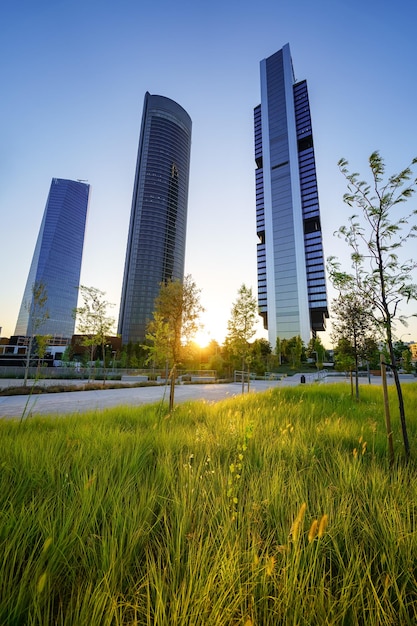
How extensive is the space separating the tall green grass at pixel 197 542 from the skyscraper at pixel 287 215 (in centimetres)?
7977

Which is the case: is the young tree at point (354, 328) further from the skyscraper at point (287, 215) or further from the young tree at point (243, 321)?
the skyscraper at point (287, 215)

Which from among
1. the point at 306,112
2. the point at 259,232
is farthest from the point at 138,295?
the point at 306,112

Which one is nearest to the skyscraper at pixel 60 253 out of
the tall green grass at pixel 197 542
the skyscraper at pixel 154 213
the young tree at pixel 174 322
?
the skyscraper at pixel 154 213

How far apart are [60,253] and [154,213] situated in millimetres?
63159

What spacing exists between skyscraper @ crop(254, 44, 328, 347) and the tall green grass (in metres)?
79.8

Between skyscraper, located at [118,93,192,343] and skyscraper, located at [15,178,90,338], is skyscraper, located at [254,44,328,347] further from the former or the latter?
skyscraper, located at [15,178,90,338]

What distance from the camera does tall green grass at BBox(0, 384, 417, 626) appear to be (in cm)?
103

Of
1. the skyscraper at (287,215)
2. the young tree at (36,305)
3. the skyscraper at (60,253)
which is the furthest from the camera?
the skyscraper at (60,253)

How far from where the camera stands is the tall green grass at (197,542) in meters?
1.03

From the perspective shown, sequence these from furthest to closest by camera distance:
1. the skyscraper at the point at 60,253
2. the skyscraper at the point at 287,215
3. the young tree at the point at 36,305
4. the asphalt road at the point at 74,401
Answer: the skyscraper at the point at 60,253 < the skyscraper at the point at 287,215 < the young tree at the point at 36,305 < the asphalt road at the point at 74,401

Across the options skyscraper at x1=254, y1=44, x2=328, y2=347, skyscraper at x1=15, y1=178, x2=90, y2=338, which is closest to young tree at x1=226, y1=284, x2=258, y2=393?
skyscraper at x1=254, y1=44, x2=328, y2=347

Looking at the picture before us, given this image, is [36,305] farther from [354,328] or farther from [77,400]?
[354,328]

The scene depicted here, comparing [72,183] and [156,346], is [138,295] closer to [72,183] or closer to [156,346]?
[156,346]

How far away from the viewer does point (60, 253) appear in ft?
417
